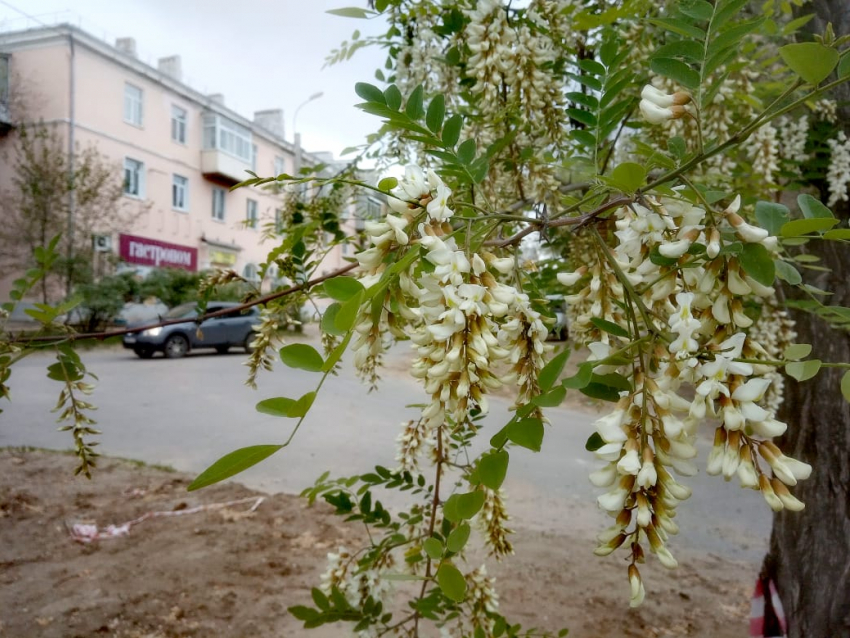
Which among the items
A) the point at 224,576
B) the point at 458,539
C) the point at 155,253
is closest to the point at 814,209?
the point at 458,539

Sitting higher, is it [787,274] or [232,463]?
[787,274]

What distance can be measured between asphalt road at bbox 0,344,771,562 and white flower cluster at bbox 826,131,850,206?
2.09 m

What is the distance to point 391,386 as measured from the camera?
9.88 meters

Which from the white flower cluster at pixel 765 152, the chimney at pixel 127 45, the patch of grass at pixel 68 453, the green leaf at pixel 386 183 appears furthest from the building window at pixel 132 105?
the green leaf at pixel 386 183

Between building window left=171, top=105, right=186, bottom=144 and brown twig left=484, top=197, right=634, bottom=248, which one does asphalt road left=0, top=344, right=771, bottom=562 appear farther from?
building window left=171, top=105, right=186, bottom=144

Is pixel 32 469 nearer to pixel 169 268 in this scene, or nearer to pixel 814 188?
pixel 814 188

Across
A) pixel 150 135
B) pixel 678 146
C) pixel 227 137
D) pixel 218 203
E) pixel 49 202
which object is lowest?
pixel 678 146

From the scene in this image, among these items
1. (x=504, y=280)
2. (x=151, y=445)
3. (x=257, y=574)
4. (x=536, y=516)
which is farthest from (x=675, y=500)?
(x=151, y=445)

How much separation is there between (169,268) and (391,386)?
29.3ft

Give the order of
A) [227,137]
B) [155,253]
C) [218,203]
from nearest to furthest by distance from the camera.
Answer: [155,253], [227,137], [218,203]

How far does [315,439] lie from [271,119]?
18652 mm

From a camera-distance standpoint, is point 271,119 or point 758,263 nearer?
point 758,263

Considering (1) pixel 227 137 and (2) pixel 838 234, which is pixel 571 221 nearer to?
(2) pixel 838 234

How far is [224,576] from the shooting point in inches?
115
